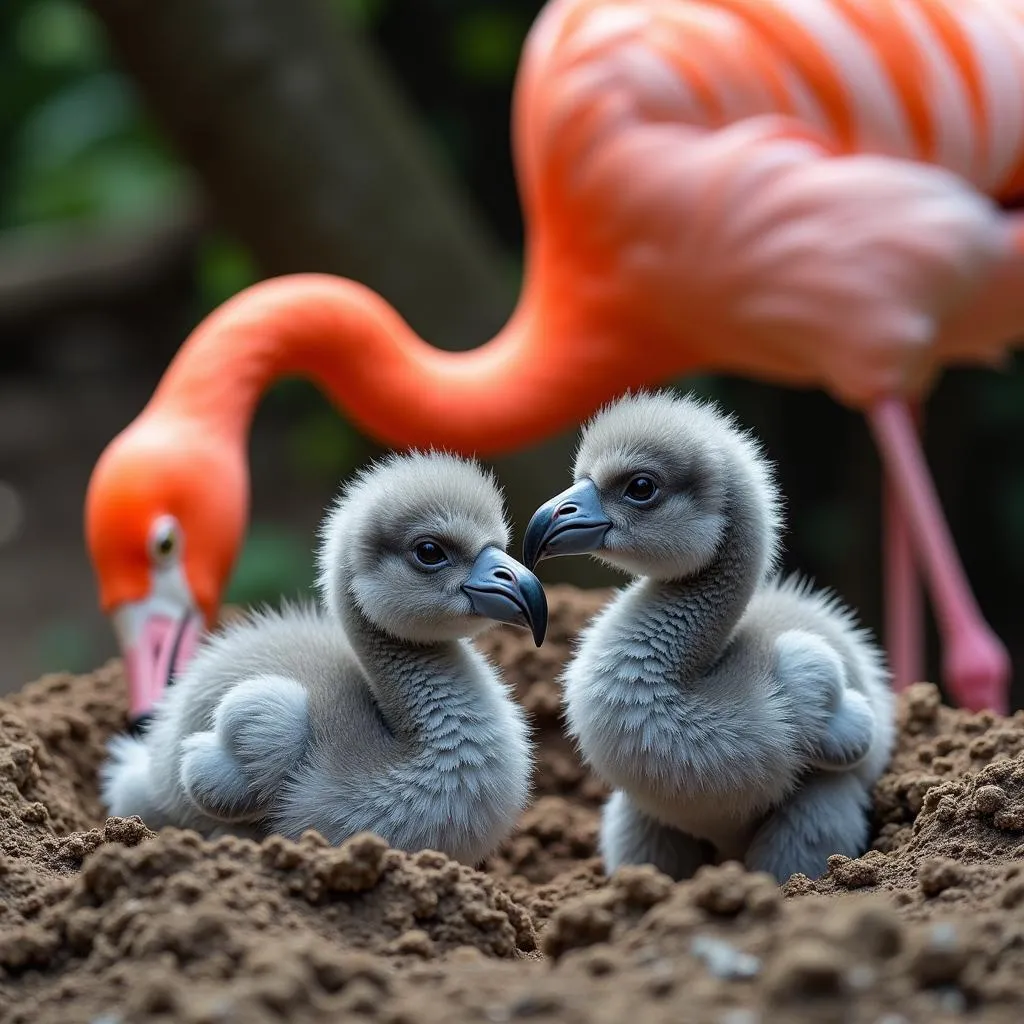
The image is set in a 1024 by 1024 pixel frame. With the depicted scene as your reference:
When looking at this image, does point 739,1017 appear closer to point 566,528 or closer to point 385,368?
point 566,528

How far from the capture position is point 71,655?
5562 mm

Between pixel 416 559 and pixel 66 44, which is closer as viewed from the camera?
pixel 416 559

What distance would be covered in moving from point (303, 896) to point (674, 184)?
1820mm

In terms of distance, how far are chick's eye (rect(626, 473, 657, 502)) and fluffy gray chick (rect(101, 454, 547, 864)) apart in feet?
0.54

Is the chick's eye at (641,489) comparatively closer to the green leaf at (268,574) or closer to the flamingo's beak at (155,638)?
the flamingo's beak at (155,638)

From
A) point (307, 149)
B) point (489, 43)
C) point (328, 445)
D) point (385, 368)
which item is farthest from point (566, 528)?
point (328, 445)

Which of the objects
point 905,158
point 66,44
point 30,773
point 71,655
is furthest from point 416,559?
point 66,44

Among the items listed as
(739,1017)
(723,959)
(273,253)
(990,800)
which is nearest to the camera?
(739,1017)

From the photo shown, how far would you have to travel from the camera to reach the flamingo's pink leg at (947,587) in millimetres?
3102

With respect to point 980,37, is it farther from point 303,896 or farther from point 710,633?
point 303,896

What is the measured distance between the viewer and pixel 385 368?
318 cm

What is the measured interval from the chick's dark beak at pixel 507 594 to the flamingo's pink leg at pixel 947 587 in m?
1.42

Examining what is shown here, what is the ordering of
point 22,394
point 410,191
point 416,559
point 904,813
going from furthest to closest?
point 22,394 → point 410,191 → point 904,813 → point 416,559

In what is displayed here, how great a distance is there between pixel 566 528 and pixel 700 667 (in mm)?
245
